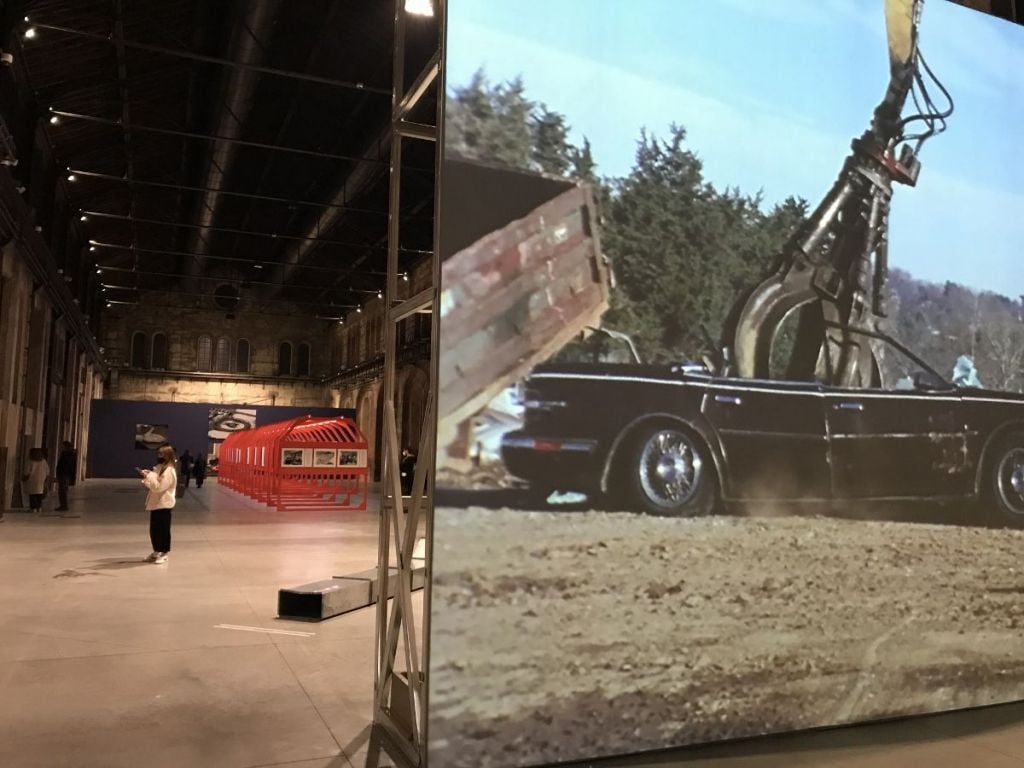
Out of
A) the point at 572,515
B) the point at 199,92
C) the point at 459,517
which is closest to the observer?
the point at 459,517

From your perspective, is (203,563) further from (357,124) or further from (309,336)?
(309,336)

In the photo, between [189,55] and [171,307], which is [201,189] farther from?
[171,307]

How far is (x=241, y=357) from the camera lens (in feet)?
145

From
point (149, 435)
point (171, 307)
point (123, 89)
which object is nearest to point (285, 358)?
point (171, 307)

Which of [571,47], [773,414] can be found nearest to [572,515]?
[773,414]

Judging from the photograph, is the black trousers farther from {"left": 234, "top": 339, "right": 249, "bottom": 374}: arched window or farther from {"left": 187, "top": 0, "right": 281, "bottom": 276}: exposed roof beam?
{"left": 234, "top": 339, "right": 249, "bottom": 374}: arched window

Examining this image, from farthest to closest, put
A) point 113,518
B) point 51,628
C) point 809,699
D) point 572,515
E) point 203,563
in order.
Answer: point 113,518, point 203,563, point 51,628, point 809,699, point 572,515

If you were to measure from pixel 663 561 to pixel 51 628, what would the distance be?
5.31 m

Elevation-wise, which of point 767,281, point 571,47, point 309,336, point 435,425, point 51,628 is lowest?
point 51,628

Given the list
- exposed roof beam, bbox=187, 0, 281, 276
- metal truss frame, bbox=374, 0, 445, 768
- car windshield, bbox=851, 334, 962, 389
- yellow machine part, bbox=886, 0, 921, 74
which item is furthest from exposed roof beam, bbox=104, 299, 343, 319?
car windshield, bbox=851, 334, 962, 389

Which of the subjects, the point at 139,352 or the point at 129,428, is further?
the point at 139,352

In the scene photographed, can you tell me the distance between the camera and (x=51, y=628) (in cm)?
657

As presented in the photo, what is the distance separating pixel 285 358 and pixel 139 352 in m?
7.52

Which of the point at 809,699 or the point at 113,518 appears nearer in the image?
the point at 809,699
